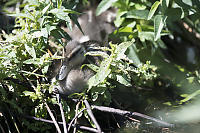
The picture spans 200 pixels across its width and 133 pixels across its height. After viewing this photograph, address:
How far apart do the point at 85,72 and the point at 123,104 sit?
1.29 feet

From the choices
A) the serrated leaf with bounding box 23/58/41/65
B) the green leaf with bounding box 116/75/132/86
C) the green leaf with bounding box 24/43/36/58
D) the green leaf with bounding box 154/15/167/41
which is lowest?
the green leaf with bounding box 116/75/132/86

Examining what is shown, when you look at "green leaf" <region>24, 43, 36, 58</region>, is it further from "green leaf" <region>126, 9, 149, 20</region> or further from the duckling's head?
"green leaf" <region>126, 9, 149, 20</region>

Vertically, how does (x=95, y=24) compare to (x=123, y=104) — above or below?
above

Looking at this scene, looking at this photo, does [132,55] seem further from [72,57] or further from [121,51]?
[121,51]

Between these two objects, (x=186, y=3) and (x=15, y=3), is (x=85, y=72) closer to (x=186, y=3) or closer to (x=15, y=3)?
(x=186, y=3)

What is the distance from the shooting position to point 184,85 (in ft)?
7.13

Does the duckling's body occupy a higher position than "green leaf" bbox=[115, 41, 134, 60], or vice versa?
"green leaf" bbox=[115, 41, 134, 60]

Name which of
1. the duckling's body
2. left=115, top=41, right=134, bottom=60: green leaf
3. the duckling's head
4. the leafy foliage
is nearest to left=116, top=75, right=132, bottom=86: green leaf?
the leafy foliage

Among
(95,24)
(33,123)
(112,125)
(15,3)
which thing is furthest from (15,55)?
(95,24)

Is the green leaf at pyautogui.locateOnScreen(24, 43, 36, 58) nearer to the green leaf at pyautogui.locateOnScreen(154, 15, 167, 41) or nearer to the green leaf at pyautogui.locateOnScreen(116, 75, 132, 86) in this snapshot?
the green leaf at pyautogui.locateOnScreen(116, 75, 132, 86)

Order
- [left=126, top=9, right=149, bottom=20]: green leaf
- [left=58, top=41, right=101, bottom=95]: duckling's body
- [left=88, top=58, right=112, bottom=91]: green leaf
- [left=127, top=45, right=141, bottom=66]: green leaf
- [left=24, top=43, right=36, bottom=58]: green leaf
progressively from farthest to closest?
1. [left=127, top=45, right=141, bottom=66]: green leaf
2. [left=126, top=9, right=149, bottom=20]: green leaf
3. [left=58, top=41, right=101, bottom=95]: duckling's body
4. [left=24, top=43, right=36, bottom=58]: green leaf
5. [left=88, top=58, right=112, bottom=91]: green leaf

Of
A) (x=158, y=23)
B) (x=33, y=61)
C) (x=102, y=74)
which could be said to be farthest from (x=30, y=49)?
(x=158, y=23)

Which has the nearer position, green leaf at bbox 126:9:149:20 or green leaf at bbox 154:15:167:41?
green leaf at bbox 154:15:167:41

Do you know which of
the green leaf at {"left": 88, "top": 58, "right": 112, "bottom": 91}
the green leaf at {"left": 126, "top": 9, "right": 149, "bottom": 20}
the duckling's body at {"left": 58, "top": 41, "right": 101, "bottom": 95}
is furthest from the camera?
the green leaf at {"left": 126, "top": 9, "right": 149, "bottom": 20}
